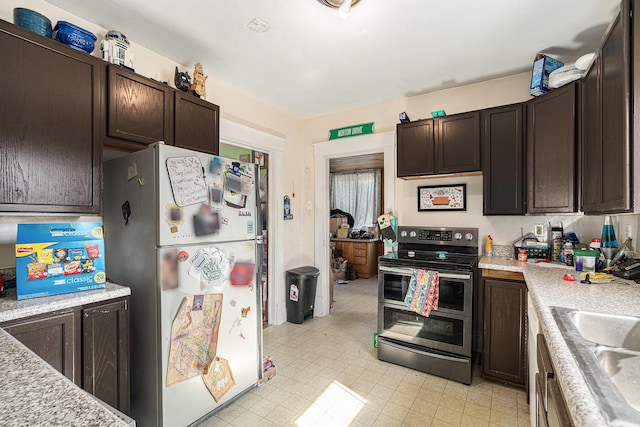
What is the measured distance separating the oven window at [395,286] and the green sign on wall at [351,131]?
172 centimetres

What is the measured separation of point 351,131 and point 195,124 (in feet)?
6.24

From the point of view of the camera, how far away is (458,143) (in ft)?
8.93

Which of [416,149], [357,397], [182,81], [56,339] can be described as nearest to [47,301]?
[56,339]

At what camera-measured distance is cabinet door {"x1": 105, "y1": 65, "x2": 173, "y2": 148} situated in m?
1.84

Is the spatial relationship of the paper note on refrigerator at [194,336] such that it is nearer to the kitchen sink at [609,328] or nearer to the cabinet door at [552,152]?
the kitchen sink at [609,328]

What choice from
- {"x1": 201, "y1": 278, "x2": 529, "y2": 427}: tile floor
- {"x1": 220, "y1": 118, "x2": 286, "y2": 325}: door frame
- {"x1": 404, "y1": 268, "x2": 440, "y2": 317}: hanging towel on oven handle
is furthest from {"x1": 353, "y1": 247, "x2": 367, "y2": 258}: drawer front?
{"x1": 404, "y1": 268, "x2": 440, "y2": 317}: hanging towel on oven handle

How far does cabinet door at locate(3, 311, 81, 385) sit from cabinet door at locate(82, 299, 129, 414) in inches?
1.5

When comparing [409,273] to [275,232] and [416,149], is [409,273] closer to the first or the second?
[416,149]

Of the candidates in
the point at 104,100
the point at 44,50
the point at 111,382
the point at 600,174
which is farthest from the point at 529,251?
the point at 44,50

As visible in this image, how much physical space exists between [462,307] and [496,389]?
0.63 metres

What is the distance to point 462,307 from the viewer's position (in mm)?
2400

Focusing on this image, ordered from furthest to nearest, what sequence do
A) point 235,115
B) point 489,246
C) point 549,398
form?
point 235,115 < point 489,246 < point 549,398

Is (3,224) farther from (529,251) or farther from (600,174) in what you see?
A: (529,251)

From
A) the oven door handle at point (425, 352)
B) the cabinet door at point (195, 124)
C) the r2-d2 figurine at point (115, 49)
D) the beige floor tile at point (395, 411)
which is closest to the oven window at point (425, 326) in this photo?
the oven door handle at point (425, 352)
